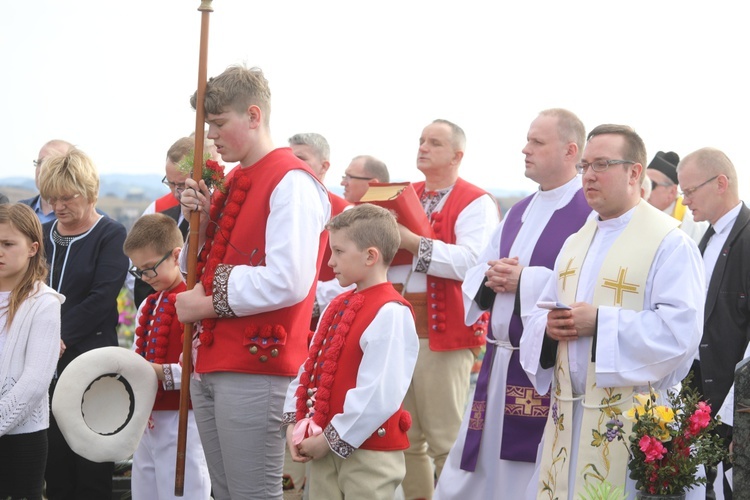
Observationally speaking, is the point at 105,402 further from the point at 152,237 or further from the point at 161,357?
the point at 152,237

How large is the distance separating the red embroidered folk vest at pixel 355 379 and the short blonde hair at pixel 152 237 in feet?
5.25

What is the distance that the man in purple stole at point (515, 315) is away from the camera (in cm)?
547

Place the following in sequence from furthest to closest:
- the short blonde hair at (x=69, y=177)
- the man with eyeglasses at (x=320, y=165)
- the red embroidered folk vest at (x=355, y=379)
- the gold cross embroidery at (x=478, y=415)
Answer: the man with eyeglasses at (x=320, y=165)
the short blonde hair at (x=69, y=177)
the gold cross embroidery at (x=478, y=415)
the red embroidered folk vest at (x=355, y=379)

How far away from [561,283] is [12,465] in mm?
2931

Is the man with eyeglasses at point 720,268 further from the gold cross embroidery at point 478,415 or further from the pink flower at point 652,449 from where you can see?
the pink flower at point 652,449

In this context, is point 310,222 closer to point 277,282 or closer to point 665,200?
point 277,282

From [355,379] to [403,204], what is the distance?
7.15 feet

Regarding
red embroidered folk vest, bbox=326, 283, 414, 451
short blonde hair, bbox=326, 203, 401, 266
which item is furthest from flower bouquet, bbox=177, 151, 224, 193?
red embroidered folk vest, bbox=326, 283, 414, 451

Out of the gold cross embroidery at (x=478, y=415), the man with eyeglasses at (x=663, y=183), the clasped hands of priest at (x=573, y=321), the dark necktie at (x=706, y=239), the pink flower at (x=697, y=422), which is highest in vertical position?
the man with eyeglasses at (x=663, y=183)

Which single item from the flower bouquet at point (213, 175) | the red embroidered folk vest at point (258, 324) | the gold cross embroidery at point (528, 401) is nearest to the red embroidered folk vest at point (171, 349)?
the red embroidered folk vest at point (258, 324)

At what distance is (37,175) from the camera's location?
7207mm

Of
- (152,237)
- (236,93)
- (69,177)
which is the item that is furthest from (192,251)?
(69,177)

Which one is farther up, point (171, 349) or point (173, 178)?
point (173, 178)

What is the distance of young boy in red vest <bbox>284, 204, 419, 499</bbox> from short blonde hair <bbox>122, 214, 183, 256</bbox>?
4.48 feet
